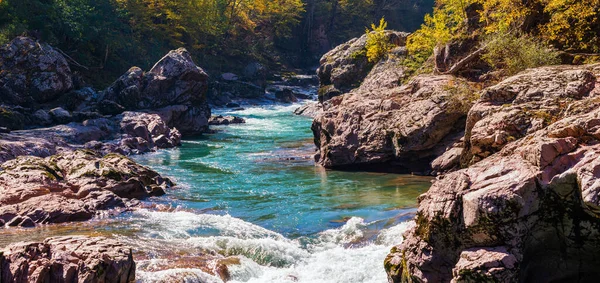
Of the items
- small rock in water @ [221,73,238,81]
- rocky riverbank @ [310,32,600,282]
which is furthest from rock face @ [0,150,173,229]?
small rock in water @ [221,73,238,81]

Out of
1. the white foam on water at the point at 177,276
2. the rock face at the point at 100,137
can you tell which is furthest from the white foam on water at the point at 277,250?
the rock face at the point at 100,137

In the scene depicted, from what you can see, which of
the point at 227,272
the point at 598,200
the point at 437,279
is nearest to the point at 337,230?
the point at 227,272

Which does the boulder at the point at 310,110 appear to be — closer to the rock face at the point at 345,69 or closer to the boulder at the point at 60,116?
the rock face at the point at 345,69

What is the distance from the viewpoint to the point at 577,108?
1231 centimetres

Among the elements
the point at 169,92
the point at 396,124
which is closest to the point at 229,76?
the point at 169,92

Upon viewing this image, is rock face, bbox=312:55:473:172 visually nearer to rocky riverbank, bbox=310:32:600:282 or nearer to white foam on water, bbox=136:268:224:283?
rocky riverbank, bbox=310:32:600:282

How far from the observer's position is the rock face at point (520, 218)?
9336 mm

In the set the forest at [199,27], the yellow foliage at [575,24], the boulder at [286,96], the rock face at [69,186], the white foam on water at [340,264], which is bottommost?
the white foam on water at [340,264]

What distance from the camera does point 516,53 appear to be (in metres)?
20.6

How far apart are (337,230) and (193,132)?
85.0 feet

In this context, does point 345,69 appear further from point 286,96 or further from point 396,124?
point 286,96

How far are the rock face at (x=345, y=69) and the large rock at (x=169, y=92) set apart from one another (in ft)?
30.1

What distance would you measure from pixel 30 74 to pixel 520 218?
110ft

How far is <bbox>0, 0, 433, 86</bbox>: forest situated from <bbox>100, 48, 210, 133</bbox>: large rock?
25.6 ft
